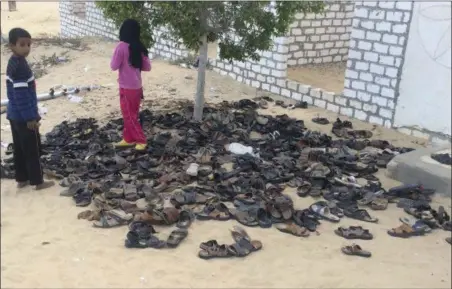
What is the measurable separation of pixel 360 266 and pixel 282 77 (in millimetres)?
5066

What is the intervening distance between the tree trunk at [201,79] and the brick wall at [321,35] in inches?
96.3

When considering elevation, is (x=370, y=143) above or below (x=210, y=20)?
below

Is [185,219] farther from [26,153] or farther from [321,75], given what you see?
[321,75]

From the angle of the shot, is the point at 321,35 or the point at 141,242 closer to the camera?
the point at 141,242

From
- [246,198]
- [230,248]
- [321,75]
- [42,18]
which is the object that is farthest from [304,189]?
[42,18]

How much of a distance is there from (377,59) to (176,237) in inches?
164

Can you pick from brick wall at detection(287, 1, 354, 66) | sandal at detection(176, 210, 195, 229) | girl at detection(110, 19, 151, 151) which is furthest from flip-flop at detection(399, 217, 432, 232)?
brick wall at detection(287, 1, 354, 66)

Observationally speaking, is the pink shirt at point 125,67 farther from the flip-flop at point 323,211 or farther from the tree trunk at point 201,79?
the flip-flop at point 323,211

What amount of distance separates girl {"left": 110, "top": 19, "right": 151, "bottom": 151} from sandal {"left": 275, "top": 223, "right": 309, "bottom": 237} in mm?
2146

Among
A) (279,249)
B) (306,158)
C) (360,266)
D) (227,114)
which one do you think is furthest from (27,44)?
(227,114)

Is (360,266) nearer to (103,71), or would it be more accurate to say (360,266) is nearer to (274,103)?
(274,103)

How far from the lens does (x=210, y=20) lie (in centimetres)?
593

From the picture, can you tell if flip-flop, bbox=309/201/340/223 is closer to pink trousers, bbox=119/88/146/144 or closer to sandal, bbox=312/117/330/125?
pink trousers, bbox=119/88/146/144

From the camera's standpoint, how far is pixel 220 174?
479 cm
